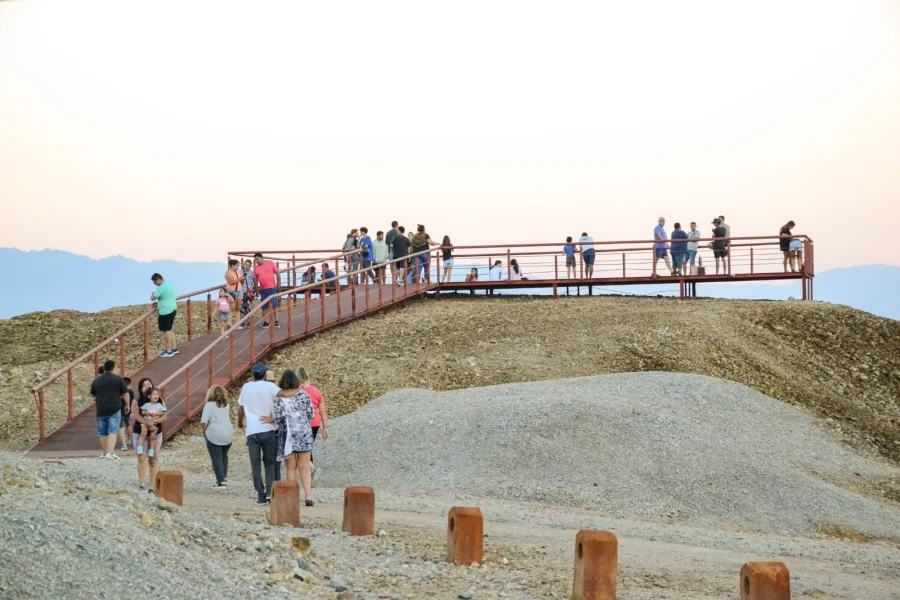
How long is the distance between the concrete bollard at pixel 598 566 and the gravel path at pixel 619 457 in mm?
6299

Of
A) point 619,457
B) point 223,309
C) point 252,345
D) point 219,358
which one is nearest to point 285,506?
point 619,457

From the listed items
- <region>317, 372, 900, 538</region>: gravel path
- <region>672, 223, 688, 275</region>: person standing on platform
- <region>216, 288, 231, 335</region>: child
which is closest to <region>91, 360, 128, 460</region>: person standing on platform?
<region>317, 372, 900, 538</region>: gravel path

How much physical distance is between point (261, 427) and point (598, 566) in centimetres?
568

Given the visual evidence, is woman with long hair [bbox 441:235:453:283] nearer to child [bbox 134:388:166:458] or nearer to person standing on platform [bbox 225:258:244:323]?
person standing on platform [bbox 225:258:244:323]

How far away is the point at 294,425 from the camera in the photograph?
1300 cm

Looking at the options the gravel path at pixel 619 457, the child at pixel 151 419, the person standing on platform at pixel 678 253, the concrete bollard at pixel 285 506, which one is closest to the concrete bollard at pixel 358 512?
the concrete bollard at pixel 285 506

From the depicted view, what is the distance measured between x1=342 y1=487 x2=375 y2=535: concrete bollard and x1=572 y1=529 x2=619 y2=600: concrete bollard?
2713 mm

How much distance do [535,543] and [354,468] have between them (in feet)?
19.1

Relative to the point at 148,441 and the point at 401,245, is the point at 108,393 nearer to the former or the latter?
the point at 148,441

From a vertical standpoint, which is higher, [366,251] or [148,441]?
[366,251]

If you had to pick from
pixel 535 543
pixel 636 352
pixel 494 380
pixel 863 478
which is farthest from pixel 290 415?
pixel 636 352

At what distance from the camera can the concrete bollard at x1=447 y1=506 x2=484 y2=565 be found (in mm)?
9938

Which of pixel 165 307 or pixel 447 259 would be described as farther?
pixel 447 259

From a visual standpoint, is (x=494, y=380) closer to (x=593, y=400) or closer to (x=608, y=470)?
(x=593, y=400)
